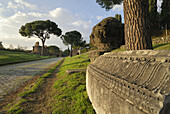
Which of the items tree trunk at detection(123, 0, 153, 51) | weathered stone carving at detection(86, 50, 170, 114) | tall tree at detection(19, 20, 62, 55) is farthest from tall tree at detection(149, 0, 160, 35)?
tall tree at detection(19, 20, 62, 55)

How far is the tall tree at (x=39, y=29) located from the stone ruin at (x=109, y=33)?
28.8m

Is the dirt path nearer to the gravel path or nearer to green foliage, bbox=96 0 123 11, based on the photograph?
the gravel path

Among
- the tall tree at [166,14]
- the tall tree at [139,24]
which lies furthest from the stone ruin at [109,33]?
the tall tree at [166,14]

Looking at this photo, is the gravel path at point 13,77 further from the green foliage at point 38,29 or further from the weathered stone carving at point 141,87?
the green foliage at point 38,29

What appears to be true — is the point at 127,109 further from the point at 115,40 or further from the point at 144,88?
the point at 115,40

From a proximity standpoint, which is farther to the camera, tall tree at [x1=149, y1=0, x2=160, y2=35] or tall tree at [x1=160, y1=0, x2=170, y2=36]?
tall tree at [x1=149, y1=0, x2=160, y2=35]

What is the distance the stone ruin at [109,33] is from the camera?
40.6 feet

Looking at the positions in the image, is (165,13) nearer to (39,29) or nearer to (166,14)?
(166,14)

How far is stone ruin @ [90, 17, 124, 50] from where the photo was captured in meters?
12.4

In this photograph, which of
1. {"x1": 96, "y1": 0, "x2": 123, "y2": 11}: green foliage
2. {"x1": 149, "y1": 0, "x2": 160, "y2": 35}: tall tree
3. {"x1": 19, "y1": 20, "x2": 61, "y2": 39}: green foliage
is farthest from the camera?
{"x1": 19, "y1": 20, "x2": 61, "y2": 39}: green foliage

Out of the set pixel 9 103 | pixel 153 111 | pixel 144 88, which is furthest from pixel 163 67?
pixel 9 103

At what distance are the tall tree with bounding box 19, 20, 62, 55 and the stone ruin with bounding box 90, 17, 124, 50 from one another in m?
28.8

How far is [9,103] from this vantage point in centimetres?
287

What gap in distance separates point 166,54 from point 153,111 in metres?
0.76
